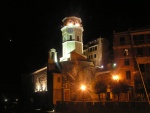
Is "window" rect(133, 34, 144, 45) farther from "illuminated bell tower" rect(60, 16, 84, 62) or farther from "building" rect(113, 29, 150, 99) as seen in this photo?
"illuminated bell tower" rect(60, 16, 84, 62)

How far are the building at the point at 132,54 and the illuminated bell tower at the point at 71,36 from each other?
17.7m

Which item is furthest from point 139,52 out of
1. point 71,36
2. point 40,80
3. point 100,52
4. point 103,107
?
point 40,80

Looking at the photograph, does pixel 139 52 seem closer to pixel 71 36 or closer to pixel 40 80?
pixel 71 36

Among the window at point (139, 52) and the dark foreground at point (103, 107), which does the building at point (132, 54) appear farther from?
the dark foreground at point (103, 107)

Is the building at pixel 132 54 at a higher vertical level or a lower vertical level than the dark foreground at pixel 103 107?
higher

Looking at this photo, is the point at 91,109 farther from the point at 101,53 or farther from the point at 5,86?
the point at 5,86

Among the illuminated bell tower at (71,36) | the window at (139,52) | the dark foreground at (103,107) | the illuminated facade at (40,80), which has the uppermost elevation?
the illuminated bell tower at (71,36)

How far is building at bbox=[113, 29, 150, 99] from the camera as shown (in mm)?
49531

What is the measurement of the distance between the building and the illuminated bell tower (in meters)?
17.7

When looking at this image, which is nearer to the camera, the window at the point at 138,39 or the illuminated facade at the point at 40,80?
the window at the point at 138,39

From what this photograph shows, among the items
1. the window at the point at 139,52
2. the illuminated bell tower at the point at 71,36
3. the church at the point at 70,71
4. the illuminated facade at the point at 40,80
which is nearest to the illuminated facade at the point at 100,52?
the church at the point at 70,71

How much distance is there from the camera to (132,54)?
168 feet

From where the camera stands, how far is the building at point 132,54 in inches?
1950

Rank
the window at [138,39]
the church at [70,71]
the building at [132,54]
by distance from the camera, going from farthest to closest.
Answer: the church at [70,71], the window at [138,39], the building at [132,54]
